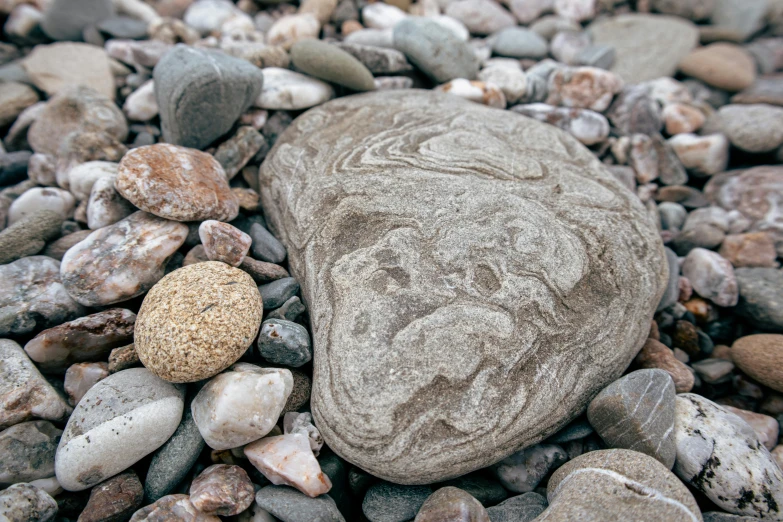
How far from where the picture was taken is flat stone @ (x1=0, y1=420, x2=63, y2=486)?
1928 millimetres

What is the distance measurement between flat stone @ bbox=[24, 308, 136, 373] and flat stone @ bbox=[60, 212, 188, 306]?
131mm

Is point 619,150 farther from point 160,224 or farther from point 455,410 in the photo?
point 160,224

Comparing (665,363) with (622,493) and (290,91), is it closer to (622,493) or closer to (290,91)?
(622,493)

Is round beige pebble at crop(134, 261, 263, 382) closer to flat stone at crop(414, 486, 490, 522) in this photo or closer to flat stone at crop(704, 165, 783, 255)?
flat stone at crop(414, 486, 490, 522)

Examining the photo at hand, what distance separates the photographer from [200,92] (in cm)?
289

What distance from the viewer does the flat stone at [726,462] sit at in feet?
6.53

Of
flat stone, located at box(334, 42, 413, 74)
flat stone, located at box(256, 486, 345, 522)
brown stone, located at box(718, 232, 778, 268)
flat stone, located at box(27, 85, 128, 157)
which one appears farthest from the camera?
flat stone, located at box(334, 42, 413, 74)

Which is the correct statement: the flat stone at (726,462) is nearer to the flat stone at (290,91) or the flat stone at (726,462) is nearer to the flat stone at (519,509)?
the flat stone at (519,509)

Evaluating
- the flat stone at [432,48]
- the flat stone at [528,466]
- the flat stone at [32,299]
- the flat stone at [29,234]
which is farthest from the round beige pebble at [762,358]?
the flat stone at [29,234]

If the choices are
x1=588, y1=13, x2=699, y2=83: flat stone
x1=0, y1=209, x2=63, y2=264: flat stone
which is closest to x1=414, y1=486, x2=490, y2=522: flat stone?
x1=0, y1=209, x2=63, y2=264: flat stone

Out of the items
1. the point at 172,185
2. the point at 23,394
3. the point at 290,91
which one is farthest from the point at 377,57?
the point at 23,394

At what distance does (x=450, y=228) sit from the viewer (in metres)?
2.42

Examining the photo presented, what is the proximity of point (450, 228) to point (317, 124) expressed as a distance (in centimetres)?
140

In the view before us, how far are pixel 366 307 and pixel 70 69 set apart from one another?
3.60m
